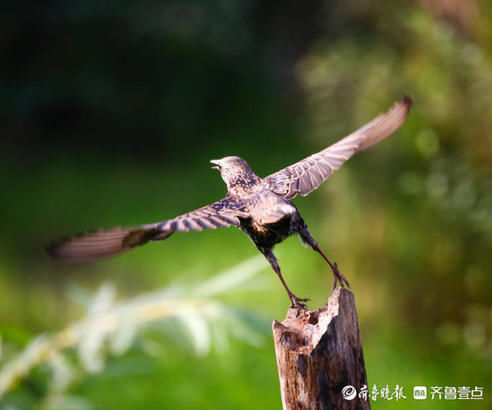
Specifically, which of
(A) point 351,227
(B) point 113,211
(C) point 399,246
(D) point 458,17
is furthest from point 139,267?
(D) point 458,17

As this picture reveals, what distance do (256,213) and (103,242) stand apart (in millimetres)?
300

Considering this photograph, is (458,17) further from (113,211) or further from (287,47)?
(287,47)

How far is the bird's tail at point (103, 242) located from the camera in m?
1.12

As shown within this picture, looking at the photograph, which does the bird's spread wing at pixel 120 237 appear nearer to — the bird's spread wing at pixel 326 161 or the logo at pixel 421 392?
the bird's spread wing at pixel 326 161

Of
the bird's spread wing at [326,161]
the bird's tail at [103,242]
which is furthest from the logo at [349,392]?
the bird's tail at [103,242]

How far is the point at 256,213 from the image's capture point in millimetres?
1286

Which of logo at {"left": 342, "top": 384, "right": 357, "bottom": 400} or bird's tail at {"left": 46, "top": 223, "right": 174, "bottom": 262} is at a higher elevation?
bird's tail at {"left": 46, "top": 223, "right": 174, "bottom": 262}

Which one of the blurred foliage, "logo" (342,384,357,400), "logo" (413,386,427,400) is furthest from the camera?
the blurred foliage

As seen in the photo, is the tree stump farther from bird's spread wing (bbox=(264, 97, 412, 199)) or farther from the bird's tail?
the bird's tail

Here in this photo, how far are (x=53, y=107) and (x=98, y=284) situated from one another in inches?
127

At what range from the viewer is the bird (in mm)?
1163

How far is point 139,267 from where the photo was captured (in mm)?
6762

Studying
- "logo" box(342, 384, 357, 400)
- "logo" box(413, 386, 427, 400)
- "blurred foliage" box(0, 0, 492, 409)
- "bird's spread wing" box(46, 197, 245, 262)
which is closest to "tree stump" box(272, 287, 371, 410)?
"logo" box(342, 384, 357, 400)

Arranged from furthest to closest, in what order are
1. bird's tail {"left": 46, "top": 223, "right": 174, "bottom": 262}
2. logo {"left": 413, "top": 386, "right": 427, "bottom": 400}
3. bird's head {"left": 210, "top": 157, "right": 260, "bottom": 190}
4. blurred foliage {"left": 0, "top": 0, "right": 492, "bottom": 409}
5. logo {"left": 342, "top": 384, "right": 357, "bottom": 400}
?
blurred foliage {"left": 0, "top": 0, "right": 492, "bottom": 409}
logo {"left": 413, "top": 386, "right": 427, "bottom": 400}
logo {"left": 342, "top": 384, "right": 357, "bottom": 400}
bird's head {"left": 210, "top": 157, "right": 260, "bottom": 190}
bird's tail {"left": 46, "top": 223, "right": 174, "bottom": 262}
